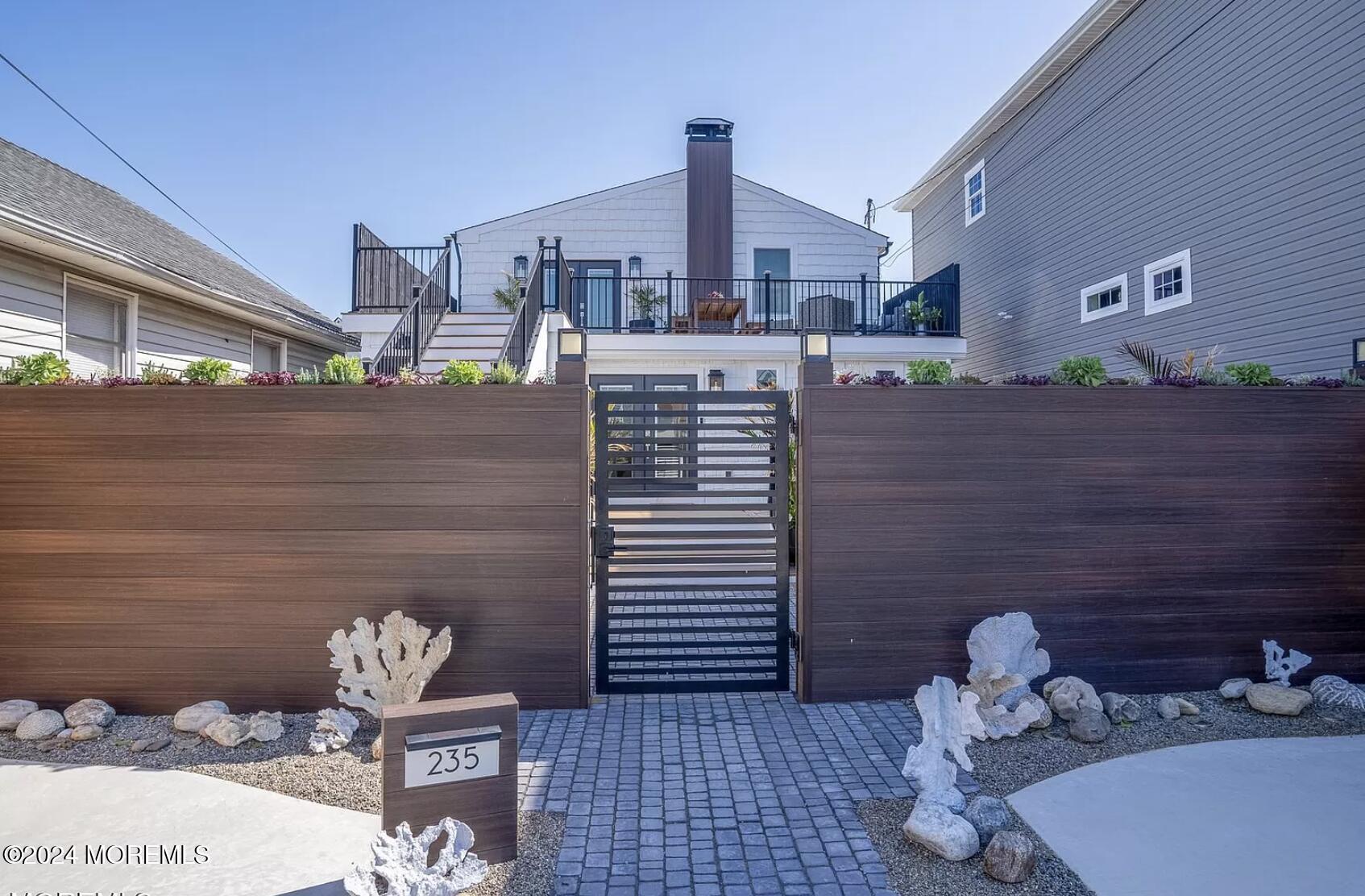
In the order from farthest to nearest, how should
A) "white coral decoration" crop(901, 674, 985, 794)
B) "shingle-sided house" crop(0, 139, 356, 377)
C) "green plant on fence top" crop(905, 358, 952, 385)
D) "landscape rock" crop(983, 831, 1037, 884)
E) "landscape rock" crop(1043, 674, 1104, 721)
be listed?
A: "shingle-sided house" crop(0, 139, 356, 377) < "green plant on fence top" crop(905, 358, 952, 385) < "landscape rock" crop(1043, 674, 1104, 721) < "white coral decoration" crop(901, 674, 985, 794) < "landscape rock" crop(983, 831, 1037, 884)

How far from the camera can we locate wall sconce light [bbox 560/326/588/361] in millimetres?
4137

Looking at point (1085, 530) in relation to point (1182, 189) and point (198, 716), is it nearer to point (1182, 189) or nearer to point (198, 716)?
point (198, 716)

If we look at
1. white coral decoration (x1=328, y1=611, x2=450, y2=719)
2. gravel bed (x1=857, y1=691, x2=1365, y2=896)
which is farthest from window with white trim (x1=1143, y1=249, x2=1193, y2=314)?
white coral decoration (x1=328, y1=611, x2=450, y2=719)

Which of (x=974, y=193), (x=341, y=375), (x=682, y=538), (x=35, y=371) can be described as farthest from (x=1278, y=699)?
(x=974, y=193)

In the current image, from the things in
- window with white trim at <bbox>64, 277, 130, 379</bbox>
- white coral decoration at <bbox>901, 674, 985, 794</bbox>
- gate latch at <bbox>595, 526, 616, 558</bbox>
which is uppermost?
window with white trim at <bbox>64, 277, 130, 379</bbox>

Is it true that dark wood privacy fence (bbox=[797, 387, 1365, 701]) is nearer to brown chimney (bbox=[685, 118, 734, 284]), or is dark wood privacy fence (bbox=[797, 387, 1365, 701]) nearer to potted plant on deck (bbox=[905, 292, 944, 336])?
potted plant on deck (bbox=[905, 292, 944, 336])

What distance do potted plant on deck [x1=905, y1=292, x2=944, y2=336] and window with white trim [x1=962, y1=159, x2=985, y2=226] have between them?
173cm

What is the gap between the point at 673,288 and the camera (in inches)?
485

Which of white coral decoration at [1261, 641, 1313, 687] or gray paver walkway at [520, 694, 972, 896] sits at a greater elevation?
white coral decoration at [1261, 641, 1313, 687]

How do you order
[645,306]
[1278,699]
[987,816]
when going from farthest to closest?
[645,306] → [1278,699] → [987,816]

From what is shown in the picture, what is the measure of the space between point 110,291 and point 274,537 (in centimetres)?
432

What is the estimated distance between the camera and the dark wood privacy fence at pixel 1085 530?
413cm

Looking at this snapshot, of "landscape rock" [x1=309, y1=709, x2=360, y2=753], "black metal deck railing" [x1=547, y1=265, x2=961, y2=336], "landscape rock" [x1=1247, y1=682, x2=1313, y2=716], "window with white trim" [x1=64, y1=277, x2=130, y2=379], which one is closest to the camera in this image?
"landscape rock" [x1=309, y1=709, x2=360, y2=753]

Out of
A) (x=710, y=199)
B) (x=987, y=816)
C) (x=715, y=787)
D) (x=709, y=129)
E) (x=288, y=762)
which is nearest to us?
(x=987, y=816)
